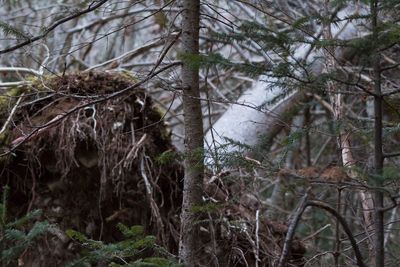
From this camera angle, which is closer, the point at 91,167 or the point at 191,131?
the point at 191,131

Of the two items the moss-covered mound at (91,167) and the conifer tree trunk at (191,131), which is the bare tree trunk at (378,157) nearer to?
the conifer tree trunk at (191,131)

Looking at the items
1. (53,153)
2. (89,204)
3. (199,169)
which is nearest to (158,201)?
(89,204)

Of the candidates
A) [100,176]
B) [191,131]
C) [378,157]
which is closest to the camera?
[378,157]

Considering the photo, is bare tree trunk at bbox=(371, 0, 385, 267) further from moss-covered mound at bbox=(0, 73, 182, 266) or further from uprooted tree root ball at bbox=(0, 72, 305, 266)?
moss-covered mound at bbox=(0, 73, 182, 266)

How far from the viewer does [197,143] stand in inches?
126

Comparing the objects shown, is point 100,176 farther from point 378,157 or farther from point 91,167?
point 378,157

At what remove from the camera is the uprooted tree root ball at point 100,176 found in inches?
161

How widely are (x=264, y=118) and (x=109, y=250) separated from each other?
2809 mm

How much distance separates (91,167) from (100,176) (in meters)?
0.09

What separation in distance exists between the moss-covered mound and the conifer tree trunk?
34.7 inches

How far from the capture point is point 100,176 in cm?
426

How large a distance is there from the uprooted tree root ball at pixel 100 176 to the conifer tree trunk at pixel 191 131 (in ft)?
2.43

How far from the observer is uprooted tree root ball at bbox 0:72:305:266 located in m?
4.09

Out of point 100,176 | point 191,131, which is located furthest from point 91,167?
point 191,131
